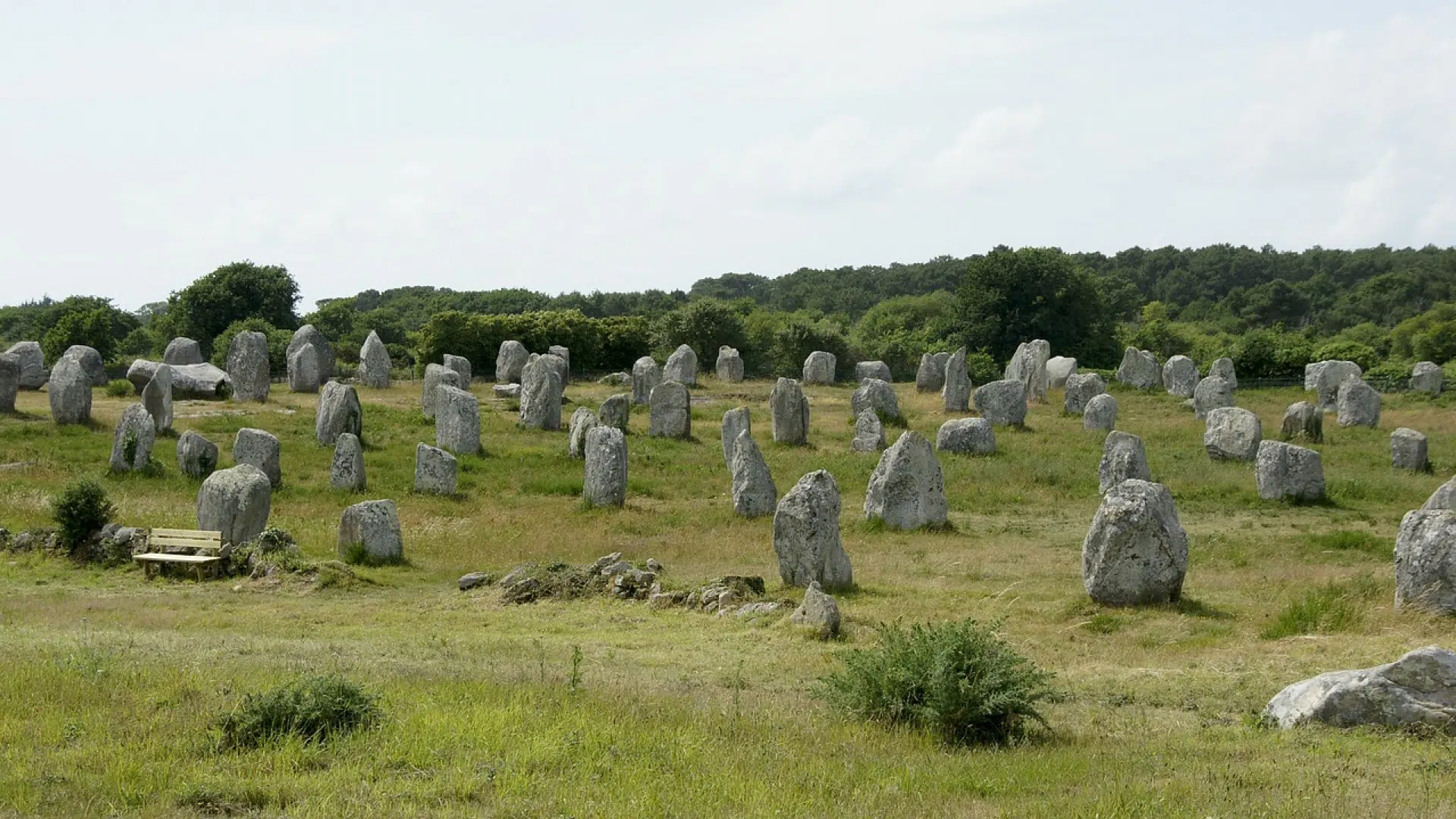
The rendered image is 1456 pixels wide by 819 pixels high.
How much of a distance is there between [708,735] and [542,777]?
1500 mm

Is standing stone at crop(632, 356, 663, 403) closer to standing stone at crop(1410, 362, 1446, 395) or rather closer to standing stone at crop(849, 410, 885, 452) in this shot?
standing stone at crop(849, 410, 885, 452)

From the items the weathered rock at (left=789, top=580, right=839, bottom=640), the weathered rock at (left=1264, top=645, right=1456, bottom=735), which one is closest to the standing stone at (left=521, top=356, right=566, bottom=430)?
the weathered rock at (left=789, top=580, right=839, bottom=640)

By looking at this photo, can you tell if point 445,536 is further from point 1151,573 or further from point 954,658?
→ point 954,658

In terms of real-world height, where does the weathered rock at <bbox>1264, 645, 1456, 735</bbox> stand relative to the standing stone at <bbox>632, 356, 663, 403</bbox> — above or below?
below

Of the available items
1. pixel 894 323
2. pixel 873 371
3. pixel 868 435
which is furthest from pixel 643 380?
pixel 894 323

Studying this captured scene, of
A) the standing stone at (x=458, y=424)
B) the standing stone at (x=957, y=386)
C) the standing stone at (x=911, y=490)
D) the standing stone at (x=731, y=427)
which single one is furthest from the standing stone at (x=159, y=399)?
the standing stone at (x=957, y=386)

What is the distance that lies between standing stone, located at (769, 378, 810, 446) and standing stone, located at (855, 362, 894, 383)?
21099 millimetres

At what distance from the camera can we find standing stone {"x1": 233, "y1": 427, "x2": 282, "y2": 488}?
27.9 metres

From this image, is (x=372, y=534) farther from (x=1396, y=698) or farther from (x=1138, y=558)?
(x=1396, y=698)

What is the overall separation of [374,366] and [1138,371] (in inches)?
1176

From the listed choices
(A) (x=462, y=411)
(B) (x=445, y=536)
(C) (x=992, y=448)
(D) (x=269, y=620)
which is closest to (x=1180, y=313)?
(C) (x=992, y=448)

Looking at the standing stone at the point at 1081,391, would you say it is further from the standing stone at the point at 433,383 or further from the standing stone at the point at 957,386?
the standing stone at the point at 433,383

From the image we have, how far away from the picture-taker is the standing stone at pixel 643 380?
155 ft

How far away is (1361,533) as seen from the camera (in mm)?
22797
